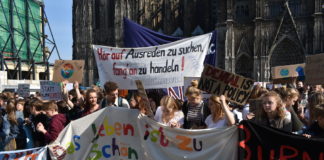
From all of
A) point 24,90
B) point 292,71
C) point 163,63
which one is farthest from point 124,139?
point 24,90

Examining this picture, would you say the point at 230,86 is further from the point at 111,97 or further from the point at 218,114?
the point at 111,97

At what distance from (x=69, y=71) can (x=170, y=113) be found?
5530mm

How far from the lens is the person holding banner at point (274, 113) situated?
5332 millimetres

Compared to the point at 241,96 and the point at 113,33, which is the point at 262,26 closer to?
the point at 113,33

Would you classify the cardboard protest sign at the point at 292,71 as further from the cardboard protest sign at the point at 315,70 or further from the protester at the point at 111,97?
the protester at the point at 111,97

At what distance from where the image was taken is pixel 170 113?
6.08 metres

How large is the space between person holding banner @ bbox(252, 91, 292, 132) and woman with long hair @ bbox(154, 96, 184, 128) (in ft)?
3.99

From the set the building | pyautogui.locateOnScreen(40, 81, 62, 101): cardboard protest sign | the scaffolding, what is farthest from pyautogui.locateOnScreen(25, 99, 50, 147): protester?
the scaffolding

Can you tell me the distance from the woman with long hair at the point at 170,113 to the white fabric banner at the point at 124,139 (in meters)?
0.17

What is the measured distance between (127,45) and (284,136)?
4.51 m

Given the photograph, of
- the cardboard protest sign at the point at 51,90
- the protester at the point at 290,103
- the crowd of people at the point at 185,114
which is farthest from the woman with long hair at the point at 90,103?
the cardboard protest sign at the point at 51,90

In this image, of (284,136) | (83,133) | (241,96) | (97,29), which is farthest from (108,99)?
(97,29)

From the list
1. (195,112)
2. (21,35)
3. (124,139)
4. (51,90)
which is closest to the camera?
(195,112)

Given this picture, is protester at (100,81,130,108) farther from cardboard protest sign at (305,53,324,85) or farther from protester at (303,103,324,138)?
cardboard protest sign at (305,53,324,85)
